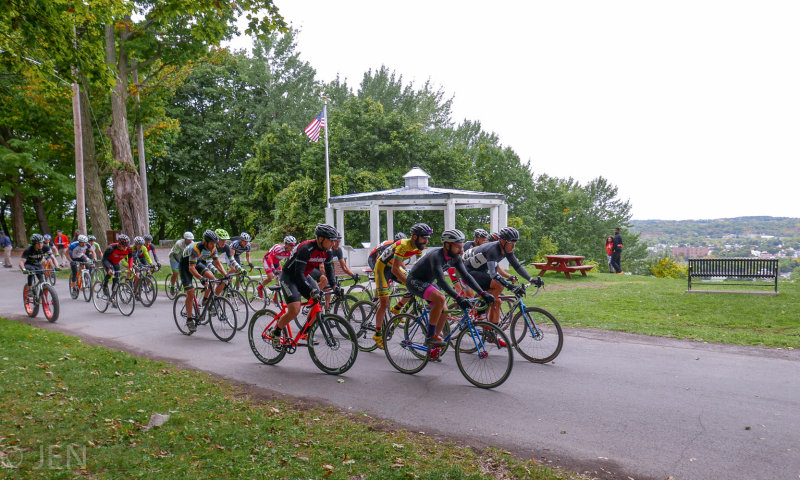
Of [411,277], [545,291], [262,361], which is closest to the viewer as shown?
[411,277]

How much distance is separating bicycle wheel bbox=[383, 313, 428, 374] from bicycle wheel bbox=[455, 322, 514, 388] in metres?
0.61

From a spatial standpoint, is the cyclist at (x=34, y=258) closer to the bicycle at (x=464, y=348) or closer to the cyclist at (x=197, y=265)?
the cyclist at (x=197, y=265)

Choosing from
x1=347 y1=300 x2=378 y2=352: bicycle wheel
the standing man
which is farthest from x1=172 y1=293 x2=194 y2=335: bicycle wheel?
the standing man

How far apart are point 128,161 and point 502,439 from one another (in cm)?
2236

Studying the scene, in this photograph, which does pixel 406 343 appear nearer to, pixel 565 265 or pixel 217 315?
pixel 217 315

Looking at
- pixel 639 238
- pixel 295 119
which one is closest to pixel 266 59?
pixel 295 119

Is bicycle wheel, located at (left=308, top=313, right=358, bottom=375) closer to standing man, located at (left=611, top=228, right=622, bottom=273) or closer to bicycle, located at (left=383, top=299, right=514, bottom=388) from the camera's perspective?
bicycle, located at (left=383, top=299, right=514, bottom=388)

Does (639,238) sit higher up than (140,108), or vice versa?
(140,108)

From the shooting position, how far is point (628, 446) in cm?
470

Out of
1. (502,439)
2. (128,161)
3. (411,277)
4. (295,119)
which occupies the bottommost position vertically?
(502,439)

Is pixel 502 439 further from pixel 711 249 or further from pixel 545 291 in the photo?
pixel 711 249

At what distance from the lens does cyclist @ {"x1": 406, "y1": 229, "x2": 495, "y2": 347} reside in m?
6.71

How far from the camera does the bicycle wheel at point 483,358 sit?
21.0 ft

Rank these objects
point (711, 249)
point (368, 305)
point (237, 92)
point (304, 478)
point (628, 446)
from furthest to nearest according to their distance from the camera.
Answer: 1. point (237, 92)
2. point (711, 249)
3. point (368, 305)
4. point (628, 446)
5. point (304, 478)
